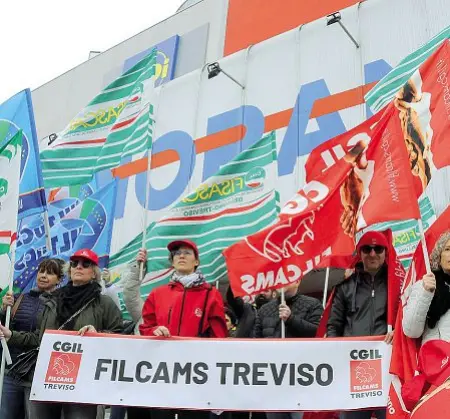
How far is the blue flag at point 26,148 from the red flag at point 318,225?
223 centimetres

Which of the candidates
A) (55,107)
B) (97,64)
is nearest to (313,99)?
(97,64)

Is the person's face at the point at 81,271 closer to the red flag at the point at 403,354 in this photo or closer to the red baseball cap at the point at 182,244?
the red baseball cap at the point at 182,244

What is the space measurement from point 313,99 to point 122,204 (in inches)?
181

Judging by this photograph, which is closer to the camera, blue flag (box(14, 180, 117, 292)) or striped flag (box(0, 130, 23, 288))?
striped flag (box(0, 130, 23, 288))

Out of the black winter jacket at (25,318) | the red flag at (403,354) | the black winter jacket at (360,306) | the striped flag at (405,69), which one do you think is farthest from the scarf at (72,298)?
the striped flag at (405,69)

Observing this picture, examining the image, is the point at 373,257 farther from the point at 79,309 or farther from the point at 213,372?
the point at 79,309

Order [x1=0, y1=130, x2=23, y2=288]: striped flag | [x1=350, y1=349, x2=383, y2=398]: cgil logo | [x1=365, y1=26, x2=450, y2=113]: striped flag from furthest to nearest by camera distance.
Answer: [x1=365, y1=26, x2=450, y2=113]: striped flag < [x1=0, y1=130, x2=23, y2=288]: striped flag < [x1=350, y1=349, x2=383, y2=398]: cgil logo

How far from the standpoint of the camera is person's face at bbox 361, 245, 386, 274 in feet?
15.2

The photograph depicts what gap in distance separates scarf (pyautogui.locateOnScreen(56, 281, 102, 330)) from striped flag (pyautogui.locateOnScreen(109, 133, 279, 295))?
1.22 metres

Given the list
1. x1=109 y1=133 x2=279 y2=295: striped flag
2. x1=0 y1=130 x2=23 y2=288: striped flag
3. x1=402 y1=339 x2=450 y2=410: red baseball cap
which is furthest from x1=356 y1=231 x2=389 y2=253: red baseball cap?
x1=0 y1=130 x2=23 y2=288: striped flag

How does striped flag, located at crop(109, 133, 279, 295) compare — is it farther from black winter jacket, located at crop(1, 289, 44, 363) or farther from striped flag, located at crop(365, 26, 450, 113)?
striped flag, located at crop(365, 26, 450, 113)

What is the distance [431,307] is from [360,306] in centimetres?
77

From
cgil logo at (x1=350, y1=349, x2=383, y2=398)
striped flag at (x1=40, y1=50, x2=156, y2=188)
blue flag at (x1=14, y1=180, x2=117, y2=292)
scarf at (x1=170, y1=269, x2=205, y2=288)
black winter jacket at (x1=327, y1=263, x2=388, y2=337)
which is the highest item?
striped flag at (x1=40, y1=50, x2=156, y2=188)

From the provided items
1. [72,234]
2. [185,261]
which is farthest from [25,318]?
[72,234]
